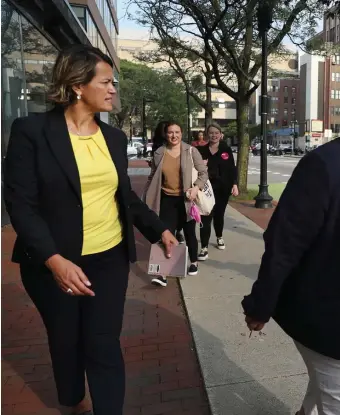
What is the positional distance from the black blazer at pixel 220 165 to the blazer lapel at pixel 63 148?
160 inches

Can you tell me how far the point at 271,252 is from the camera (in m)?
1.65

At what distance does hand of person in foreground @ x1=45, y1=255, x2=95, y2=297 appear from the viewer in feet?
6.30

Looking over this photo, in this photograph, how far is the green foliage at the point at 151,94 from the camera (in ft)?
170

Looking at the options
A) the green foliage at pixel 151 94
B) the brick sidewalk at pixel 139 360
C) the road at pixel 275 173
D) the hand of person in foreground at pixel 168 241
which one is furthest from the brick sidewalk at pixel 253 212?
the green foliage at pixel 151 94

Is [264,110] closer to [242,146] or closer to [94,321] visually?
[242,146]

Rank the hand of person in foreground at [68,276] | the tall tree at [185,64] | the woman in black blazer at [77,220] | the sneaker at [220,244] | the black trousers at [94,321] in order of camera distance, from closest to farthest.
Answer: the hand of person in foreground at [68,276]
the woman in black blazer at [77,220]
the black trousers at [94,321]
the sneaker at [220,244]
the tall tree at [185,64]

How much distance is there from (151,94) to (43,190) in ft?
178

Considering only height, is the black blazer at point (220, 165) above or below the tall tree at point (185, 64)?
below

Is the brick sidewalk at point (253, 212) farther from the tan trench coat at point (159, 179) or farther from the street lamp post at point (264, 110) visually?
the tan trench coat at point (159, 179)

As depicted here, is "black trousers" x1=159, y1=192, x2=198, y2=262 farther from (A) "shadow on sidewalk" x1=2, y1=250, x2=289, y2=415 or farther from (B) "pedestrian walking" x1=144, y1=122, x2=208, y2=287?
(A) "shadow on sidewalk" x1=2, y1=250, x2=289, y2=415

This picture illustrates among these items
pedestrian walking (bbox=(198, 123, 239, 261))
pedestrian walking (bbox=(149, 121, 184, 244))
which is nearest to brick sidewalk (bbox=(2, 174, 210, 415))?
pedestrian walking (bbox=(149, 121, 184, 244))

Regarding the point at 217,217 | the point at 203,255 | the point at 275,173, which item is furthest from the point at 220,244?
the point at 275,173

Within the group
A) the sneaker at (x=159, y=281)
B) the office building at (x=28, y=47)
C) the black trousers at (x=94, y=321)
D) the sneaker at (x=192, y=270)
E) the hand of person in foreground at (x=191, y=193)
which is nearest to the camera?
the black trousers at (x=94, y=321)

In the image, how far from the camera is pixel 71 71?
6.95 feet
